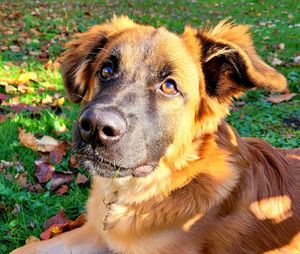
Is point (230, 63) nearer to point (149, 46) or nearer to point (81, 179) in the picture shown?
point (149, 46)

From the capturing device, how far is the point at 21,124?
4934mm

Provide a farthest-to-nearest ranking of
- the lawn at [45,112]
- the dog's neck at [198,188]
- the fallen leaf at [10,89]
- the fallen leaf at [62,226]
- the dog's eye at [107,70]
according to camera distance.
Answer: the fallen leaf at [10,89] < the lawn at [45,112] < the fallen leaf at [62,226] < the dog's eye at [107,70] < the dog's neck at [198,188]

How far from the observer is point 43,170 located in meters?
4.17

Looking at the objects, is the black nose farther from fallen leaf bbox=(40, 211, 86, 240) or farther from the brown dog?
fallen leaf bbox=(40, 211, 86, 240)

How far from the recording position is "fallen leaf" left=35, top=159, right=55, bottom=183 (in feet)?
13.4

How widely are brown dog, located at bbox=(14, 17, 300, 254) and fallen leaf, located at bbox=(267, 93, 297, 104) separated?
275 centimetres

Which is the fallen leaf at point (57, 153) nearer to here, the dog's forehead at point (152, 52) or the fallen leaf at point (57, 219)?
the fallen leaf at point (57, 219)

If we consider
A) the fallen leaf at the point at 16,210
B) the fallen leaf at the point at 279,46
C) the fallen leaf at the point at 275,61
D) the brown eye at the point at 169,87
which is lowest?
the fallen leaf at the point at 279,46

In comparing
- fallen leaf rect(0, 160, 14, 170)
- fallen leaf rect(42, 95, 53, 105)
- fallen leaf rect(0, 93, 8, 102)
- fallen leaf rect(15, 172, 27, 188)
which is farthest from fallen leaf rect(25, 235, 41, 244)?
fallen leaf rect(0, 93, 8, 102)

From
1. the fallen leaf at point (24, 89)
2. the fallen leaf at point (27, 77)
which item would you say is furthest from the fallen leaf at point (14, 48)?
the fallen leaf at point (24, 89)

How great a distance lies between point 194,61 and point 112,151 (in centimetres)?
94

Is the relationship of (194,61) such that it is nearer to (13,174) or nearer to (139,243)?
(139,243)

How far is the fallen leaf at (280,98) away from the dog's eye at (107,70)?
334 cm

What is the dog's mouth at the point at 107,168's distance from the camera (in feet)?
9.37
